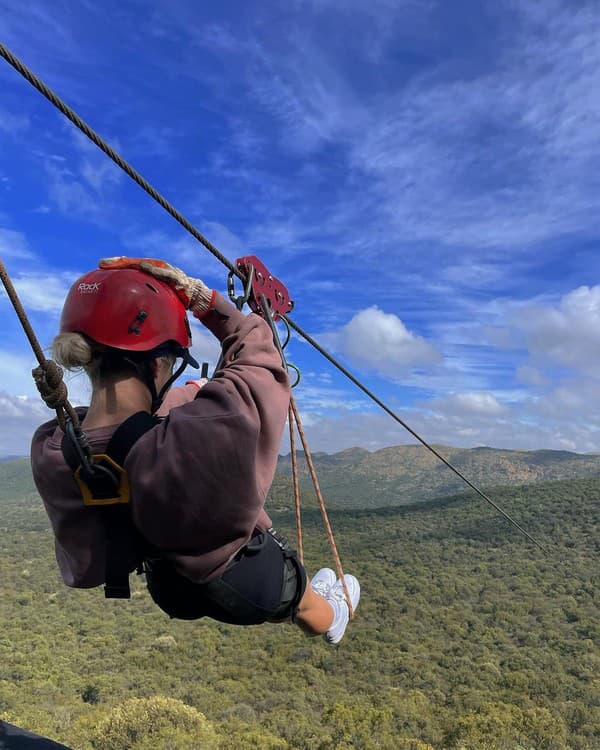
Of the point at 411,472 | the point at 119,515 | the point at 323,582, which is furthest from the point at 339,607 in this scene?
the point at 411,472

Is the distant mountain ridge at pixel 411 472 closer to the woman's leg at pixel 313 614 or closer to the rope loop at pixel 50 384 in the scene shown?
the woman's leg at pixel 313 614

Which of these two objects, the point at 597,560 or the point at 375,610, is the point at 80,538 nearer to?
the point at 375,610

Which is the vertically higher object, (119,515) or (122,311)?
(122,311)

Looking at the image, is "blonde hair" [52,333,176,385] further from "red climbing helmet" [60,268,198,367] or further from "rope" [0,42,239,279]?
"rope" [0,42,239,279]

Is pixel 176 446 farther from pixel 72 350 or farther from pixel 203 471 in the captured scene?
pixel 72 350

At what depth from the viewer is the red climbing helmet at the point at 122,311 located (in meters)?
1.67

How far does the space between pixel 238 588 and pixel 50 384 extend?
892mm

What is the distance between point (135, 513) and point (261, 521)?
23.4 inches

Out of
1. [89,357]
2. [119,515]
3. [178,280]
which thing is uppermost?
[178,280]

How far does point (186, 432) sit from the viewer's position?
142 centimetres

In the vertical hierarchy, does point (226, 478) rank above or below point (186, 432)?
below

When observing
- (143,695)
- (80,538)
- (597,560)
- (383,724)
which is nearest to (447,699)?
(383,724)

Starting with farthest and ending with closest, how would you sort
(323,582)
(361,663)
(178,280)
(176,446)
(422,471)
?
(422,471), (361,663), (323,582), (178,280), (176,446)

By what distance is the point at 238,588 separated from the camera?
5.74 feet
